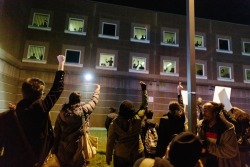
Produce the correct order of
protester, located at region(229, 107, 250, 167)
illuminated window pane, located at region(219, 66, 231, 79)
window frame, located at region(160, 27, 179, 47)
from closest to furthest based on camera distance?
protester, located at region(229, 107, 250, 167)
window frame, located at region(160, 27, 179, 47)
illuminated window pane, located at region(219, 66, 231, 79)

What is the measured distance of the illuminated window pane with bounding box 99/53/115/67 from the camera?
1978cm

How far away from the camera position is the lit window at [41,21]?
19.0 metres

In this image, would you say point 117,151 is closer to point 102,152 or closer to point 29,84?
point 29,84

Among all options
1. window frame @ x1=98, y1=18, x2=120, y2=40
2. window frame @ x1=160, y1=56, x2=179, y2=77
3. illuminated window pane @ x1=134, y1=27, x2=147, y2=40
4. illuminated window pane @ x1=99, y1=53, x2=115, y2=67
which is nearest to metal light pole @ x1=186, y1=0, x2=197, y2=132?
illuminated window pane @ x1=99, y1=53, x2=115, y2=67

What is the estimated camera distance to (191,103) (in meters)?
3.46

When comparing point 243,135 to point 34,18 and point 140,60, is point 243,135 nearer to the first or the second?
point 140,60

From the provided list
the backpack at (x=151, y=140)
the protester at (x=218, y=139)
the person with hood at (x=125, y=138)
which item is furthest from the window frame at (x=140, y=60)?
the protester at (x=218, y=139)

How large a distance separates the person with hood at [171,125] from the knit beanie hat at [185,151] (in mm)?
2774

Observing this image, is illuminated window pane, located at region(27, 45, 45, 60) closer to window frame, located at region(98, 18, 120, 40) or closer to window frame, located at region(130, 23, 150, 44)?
window frame, located at region(98, 18, 120, 40)

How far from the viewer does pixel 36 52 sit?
18.7m

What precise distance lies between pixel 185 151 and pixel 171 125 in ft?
9.64

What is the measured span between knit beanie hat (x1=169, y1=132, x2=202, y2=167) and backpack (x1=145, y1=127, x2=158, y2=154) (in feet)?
12.7

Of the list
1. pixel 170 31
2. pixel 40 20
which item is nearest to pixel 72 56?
pixel 40 20

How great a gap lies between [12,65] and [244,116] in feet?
55.0
